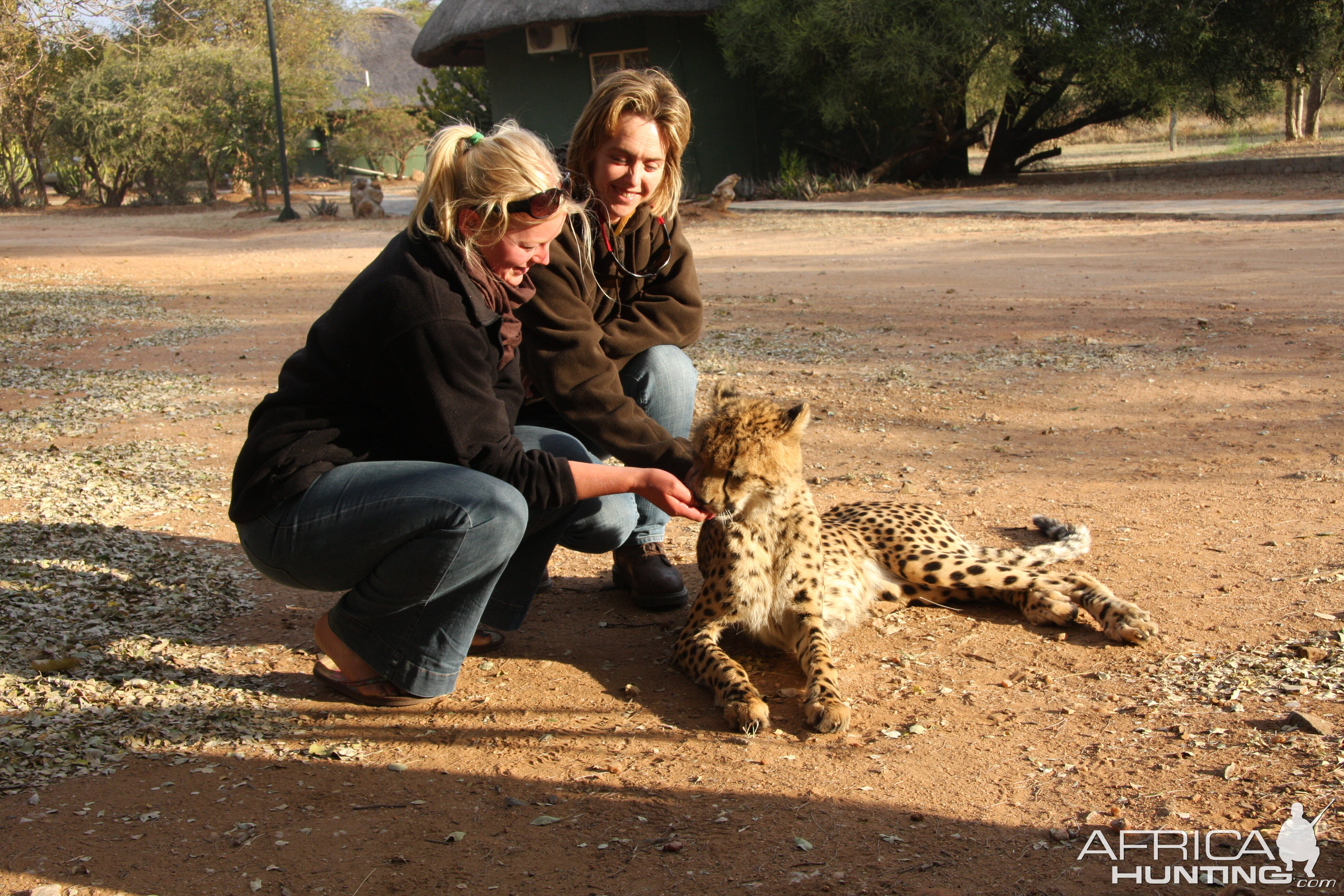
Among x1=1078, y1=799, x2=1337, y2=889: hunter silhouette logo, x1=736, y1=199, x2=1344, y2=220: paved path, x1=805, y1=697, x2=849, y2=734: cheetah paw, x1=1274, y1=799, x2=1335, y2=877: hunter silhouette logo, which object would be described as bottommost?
x1=1078, y1=799, x2=1337, y2=889: hunter silhouette logo

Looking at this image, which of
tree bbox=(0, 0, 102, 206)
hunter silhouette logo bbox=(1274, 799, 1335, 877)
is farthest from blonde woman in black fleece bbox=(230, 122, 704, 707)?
tree bbox=(0, 0, 102, 206)

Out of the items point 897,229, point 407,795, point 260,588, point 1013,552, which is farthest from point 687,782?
point 897,229

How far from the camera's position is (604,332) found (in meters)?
3.54

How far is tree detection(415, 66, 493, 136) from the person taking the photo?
80.1 feet

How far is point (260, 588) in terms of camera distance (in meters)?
3.75

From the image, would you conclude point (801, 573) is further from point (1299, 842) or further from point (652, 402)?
point (1299, 842)

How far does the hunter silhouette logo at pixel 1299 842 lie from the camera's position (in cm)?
209

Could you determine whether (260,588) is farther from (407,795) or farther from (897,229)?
(897,229)

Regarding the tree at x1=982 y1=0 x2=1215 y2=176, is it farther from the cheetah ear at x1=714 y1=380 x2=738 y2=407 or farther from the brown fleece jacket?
the cheetah ear at x1=714 y1=380 x2=738 y2=407

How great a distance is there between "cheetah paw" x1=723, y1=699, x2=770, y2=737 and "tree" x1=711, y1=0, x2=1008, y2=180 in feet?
54.5

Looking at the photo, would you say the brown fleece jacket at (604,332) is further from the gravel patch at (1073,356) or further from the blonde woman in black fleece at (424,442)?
the gravel patch at (1073,356)

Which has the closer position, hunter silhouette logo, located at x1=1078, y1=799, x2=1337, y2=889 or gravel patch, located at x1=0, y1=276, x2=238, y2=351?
hunter silhouette logo, located at x1=1078, y1=799, x2=1337, y2=889

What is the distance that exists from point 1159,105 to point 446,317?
19354mm

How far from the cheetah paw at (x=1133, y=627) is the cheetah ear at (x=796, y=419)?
42.6 inches
